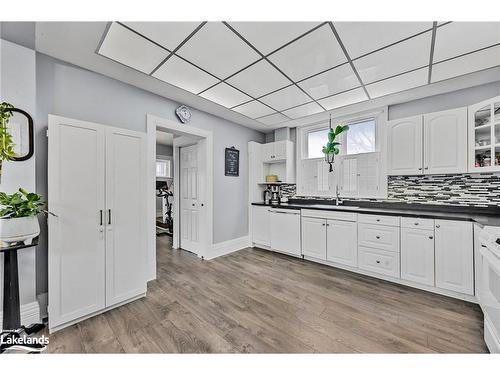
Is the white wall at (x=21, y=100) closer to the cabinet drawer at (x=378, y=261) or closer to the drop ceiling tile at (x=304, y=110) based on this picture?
the drop ceiling tile at (x=304, y=110)

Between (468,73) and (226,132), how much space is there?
332 cm

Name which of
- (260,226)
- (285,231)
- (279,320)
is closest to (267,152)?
(260,226)

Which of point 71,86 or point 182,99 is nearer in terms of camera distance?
point 71,86

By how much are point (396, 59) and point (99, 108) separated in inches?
125

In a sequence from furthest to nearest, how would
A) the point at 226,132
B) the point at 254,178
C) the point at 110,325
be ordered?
the point at 254,178 < the point at 226,132 < the point at 110,325

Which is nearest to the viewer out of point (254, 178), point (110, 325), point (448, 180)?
point (110, 325)

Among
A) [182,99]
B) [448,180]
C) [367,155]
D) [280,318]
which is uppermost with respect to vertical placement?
[182,99]

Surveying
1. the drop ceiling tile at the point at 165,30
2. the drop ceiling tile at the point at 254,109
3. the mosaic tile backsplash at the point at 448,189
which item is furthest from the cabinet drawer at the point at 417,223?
the drop ceiling tile at the point at 165,30

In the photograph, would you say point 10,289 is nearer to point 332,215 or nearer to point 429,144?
point 332,215

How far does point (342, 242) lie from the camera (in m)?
3.06

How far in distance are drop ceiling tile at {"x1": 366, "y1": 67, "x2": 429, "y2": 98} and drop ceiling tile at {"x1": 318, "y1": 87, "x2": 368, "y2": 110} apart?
0.12 m

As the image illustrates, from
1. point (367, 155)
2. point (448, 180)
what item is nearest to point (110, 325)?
point (367, 155)

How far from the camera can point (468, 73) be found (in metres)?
2.29
